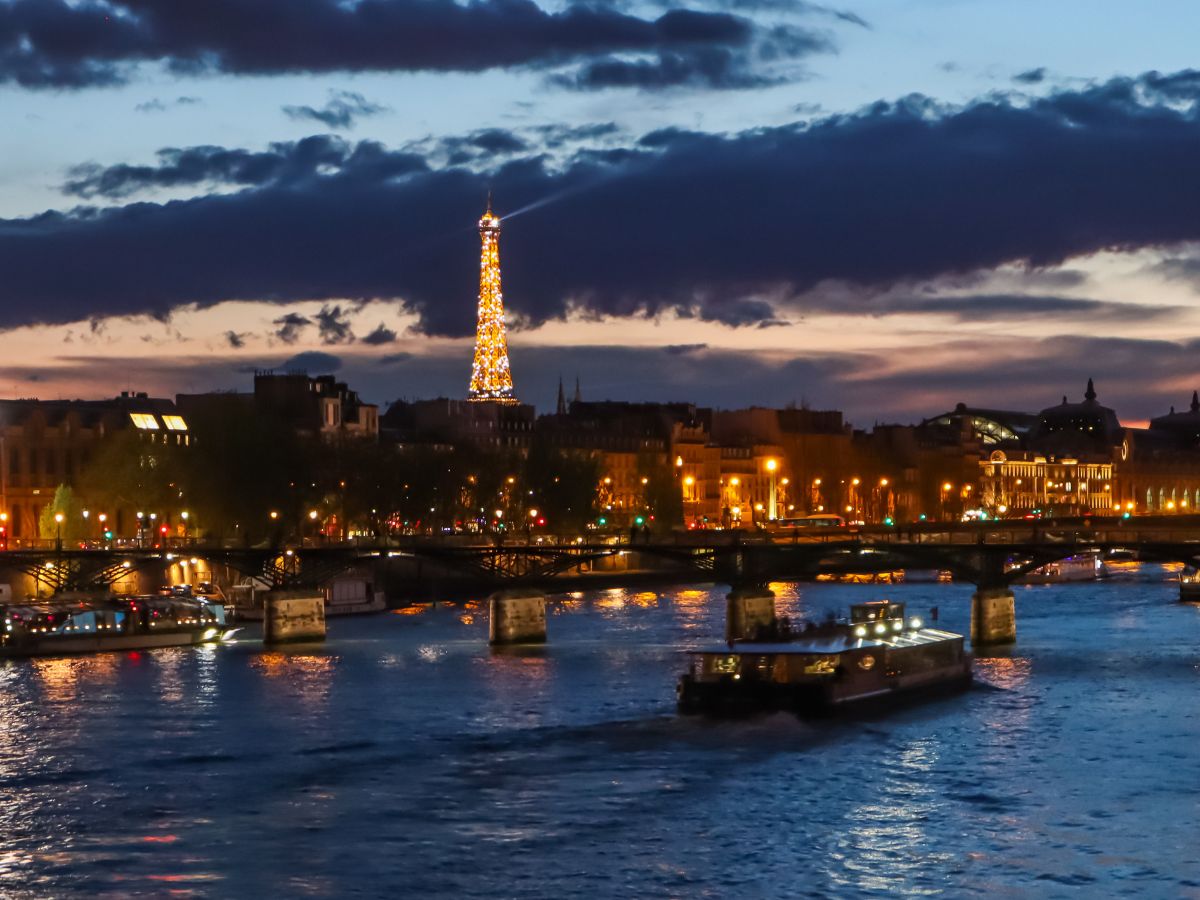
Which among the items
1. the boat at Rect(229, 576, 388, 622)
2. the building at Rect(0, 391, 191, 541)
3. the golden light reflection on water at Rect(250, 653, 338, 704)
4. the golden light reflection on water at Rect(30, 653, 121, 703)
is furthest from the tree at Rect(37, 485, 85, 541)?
the golden light reflection on water at Rect(250, 653, 338, 704)

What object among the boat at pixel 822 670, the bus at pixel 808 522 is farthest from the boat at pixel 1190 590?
the boat at pixel 822 670

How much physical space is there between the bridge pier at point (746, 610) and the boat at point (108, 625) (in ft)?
52.1

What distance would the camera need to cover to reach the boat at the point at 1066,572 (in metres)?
122

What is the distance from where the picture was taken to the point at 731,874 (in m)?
36.2

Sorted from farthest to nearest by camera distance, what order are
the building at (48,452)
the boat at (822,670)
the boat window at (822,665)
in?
the building at (48,452) < the boat window at (822,665) < the boat at (822,670)

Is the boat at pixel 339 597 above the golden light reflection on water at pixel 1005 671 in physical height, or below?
above

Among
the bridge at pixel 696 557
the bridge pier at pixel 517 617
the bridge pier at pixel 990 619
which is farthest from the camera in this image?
the bridge at pixel 696 557

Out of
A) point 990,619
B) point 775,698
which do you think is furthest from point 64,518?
point 775,698

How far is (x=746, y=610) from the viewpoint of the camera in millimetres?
75250

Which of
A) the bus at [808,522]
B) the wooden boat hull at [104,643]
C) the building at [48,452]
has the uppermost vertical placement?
the building at [48,452]

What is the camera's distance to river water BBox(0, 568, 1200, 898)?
3634 cm

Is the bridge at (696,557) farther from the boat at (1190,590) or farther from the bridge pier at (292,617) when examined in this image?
the boat at (1190,590)

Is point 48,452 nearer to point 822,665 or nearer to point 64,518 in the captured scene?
point 64,518

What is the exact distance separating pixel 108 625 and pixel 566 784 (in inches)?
1318
